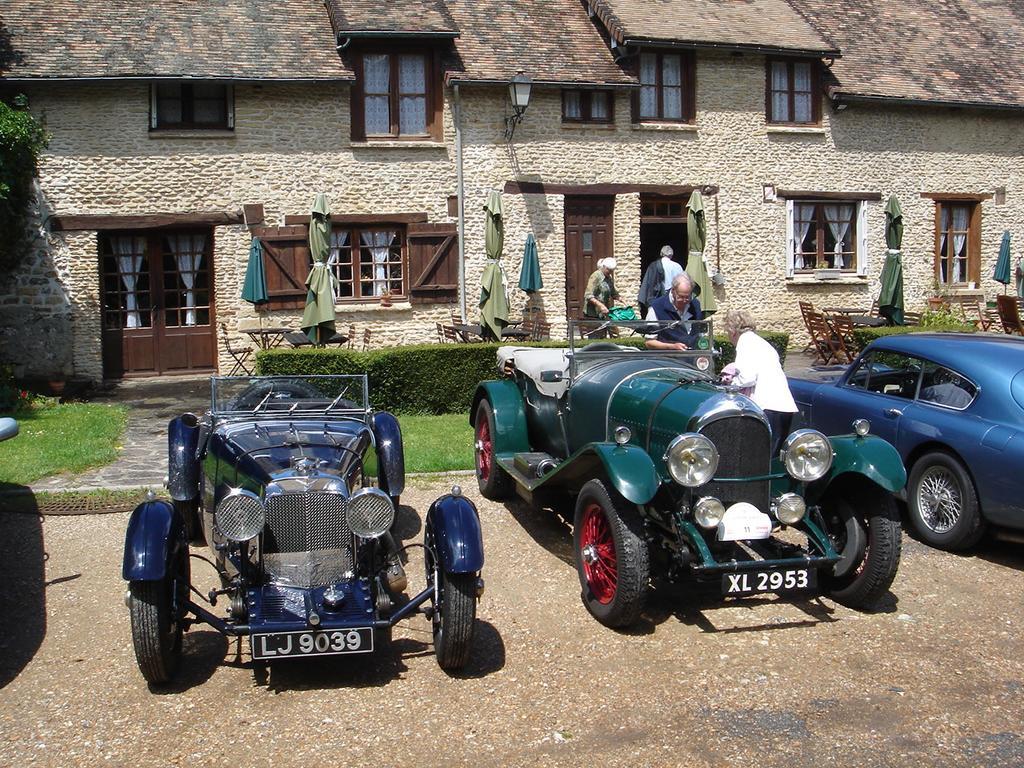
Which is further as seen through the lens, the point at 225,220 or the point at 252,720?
the point at 225,220

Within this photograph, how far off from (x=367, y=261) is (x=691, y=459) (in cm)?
1232

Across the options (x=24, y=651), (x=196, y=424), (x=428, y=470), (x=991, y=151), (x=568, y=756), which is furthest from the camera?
(x=991, y=151)

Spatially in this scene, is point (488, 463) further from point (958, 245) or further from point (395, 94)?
point (958, 245)

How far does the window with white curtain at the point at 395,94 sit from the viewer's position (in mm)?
16625

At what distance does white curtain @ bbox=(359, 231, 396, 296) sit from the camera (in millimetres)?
16938

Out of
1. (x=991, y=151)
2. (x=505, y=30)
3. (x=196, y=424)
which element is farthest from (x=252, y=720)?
(x=991, y=151)

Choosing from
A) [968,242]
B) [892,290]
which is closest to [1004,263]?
[968,242]

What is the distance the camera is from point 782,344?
14.3 meters

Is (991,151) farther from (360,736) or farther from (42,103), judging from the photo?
(360,736)

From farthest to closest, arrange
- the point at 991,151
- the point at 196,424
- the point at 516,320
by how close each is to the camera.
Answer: the point at 991,151, the point at 516,320, the point at 196,424

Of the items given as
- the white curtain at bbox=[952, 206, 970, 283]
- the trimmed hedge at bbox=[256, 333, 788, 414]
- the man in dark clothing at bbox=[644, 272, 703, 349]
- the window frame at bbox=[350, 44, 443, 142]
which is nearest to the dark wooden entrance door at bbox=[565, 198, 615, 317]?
the window frame at bbox=[350, 44, 443, 142]

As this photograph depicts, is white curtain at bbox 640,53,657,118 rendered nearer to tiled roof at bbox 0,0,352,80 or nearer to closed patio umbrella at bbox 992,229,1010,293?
tiled roof at bbox 0,0,352,80

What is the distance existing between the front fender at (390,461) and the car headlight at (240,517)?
2.11 meters

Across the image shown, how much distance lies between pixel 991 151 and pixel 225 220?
14612 millimetres
